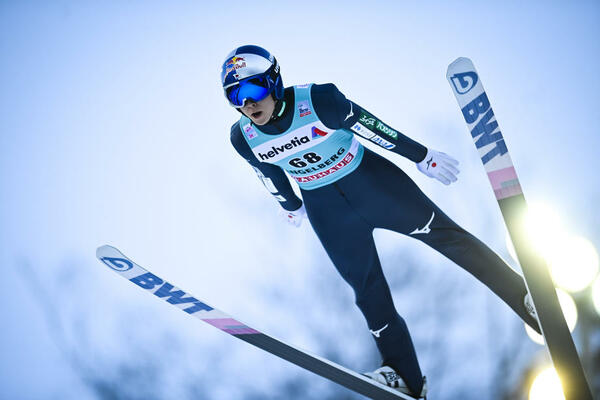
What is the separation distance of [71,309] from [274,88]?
19.5 feet

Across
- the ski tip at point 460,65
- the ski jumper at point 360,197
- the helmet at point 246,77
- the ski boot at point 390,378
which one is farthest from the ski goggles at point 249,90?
the ski boot at point 390,378

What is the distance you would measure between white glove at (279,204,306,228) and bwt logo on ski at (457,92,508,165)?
43.8 inches

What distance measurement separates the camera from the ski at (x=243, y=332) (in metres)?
2.42

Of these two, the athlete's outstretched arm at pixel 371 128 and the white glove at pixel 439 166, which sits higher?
the athlete's outstretched arm at pixel 371 128

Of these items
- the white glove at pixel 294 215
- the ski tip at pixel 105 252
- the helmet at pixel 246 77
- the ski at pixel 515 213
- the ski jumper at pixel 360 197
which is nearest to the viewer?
the ski at pixel 515 213

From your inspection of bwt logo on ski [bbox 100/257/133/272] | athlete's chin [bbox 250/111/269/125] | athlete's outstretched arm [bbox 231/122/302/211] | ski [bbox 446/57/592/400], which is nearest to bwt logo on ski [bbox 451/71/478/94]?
ski [bbox 446/57/592/400]

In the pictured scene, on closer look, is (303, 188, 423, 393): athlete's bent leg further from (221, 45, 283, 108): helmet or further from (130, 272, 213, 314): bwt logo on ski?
(130, 272, 213, 314): bwt logo on ski

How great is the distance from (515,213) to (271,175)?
3.89 ft

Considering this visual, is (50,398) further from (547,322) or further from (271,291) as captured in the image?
(547,322)

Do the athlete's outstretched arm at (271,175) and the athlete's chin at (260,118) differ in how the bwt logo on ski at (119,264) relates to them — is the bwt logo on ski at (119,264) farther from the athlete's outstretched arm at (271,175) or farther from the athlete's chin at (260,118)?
the athlete's chin at (260,118)

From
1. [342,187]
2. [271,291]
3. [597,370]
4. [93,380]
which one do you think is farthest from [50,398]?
[597,370]

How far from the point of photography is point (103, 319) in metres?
6.99

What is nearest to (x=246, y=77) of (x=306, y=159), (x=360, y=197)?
(x=306, y=159)

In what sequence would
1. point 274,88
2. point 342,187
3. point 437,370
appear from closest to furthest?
point 274,88, point 342,187, point 437,370
